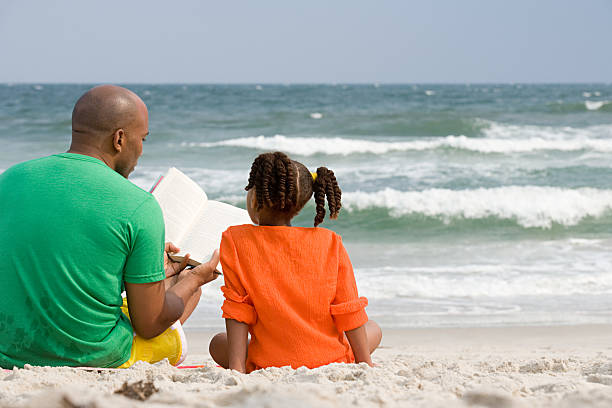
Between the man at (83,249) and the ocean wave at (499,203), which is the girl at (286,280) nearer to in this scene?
the man at (83,249)

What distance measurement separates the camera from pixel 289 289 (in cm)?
220

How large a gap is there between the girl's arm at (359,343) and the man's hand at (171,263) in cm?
68

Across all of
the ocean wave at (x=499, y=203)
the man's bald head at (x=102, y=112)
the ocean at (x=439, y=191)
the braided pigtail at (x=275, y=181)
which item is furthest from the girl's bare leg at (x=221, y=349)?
the ocean wave at (x=499, y=203)

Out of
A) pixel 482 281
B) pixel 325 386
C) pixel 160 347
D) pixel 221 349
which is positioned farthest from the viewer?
pixel 482 281

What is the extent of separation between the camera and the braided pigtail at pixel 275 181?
2145 millimetres

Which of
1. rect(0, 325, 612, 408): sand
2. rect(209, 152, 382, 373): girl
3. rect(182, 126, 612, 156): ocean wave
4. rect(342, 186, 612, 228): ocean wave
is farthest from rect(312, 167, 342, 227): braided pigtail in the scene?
rect(182, 126, 612, 156): ocean wave

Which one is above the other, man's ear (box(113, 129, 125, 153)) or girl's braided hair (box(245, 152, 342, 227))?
man's ear (box(113, 129, 125, 153))

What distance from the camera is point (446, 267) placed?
5992 millimetres

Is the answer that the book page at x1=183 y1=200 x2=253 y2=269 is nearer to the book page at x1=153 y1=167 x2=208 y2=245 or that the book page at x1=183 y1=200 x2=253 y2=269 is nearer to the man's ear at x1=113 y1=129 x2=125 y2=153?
the book page at x1=153 y1=167 x2=208 y2=245

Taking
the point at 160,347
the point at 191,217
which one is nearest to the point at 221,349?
the point at 160,347

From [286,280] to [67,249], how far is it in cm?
72

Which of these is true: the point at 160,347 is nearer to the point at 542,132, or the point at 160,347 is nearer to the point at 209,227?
the point at 209,227

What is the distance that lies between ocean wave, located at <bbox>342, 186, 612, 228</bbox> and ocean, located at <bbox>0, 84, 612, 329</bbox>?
0.03 metres

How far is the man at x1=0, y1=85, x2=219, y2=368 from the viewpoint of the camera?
197cm
